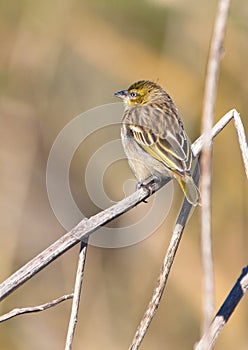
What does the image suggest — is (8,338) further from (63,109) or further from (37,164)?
(63,109)

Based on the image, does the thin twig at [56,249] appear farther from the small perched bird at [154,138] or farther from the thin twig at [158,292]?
the small perched bird at [154,138]

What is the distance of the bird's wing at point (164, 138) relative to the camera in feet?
11.2

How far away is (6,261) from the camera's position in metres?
4.78

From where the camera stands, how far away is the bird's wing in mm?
3406

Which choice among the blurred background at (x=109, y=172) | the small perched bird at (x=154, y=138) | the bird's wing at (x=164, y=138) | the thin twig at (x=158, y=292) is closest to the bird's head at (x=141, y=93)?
the small perched bird at (x=154, y=138)

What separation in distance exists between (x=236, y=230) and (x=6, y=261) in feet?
4.85

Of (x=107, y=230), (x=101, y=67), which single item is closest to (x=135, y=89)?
(x=101, y=67)

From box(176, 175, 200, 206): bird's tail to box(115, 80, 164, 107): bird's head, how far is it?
1015 millimetres

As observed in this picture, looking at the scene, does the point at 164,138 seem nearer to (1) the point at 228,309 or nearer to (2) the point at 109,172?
(2) the point at 109,172

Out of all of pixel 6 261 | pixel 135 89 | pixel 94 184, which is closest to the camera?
pixel 135 89

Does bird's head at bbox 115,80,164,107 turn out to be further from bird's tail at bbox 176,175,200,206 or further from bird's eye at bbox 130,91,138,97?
bird's tail at bbox 176,175,200,206

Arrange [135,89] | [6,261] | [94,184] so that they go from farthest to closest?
1. [94,184]
2. [6,261]
3. [135,89]

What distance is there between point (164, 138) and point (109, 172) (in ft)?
4.66

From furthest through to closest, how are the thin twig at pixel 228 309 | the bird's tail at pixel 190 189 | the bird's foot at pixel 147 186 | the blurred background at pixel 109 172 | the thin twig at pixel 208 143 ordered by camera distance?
the blurred background at pixel 109 172 → the bird's foot at pixel 147 186 → the bird's tail at pixel 190 189 → the thin twig at pixel 228 309 → the thin twig at pixel 208 143
